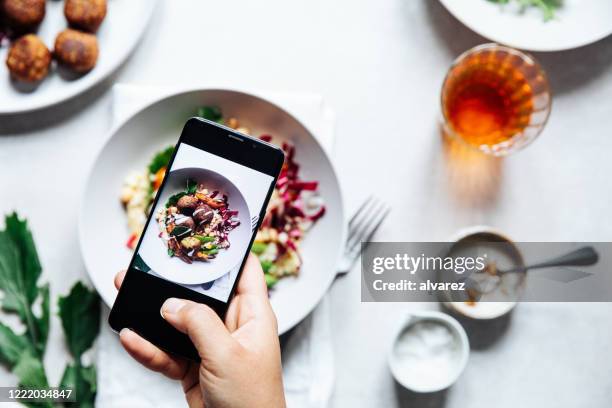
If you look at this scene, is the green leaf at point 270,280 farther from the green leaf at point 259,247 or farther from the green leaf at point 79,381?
the green leaf at point 79,381

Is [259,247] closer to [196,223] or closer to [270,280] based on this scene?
[270,280]

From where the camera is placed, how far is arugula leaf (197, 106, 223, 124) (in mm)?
1045

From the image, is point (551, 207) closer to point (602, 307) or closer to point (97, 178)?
point (602, 307)

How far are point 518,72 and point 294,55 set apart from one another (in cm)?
40

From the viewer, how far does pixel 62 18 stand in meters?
1.11

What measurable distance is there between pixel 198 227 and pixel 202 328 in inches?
6.3

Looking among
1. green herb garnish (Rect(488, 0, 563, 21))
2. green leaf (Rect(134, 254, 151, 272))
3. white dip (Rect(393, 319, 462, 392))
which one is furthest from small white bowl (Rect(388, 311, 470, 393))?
green herb garnish (Rect(488, 0, 563, 21))

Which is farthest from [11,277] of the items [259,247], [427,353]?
[427,353]

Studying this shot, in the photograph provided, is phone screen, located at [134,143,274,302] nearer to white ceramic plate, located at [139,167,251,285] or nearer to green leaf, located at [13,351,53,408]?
white ceramic plate, located at [139,167,251,285]

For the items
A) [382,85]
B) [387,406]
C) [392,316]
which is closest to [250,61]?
[382,85]

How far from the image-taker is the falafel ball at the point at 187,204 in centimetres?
89

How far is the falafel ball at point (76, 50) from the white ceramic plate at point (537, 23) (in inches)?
24.2

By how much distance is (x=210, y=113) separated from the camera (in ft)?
3.44

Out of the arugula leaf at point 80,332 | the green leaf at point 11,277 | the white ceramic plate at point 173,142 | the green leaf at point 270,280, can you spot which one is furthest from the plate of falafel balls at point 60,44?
the green leaf at point 270,280
